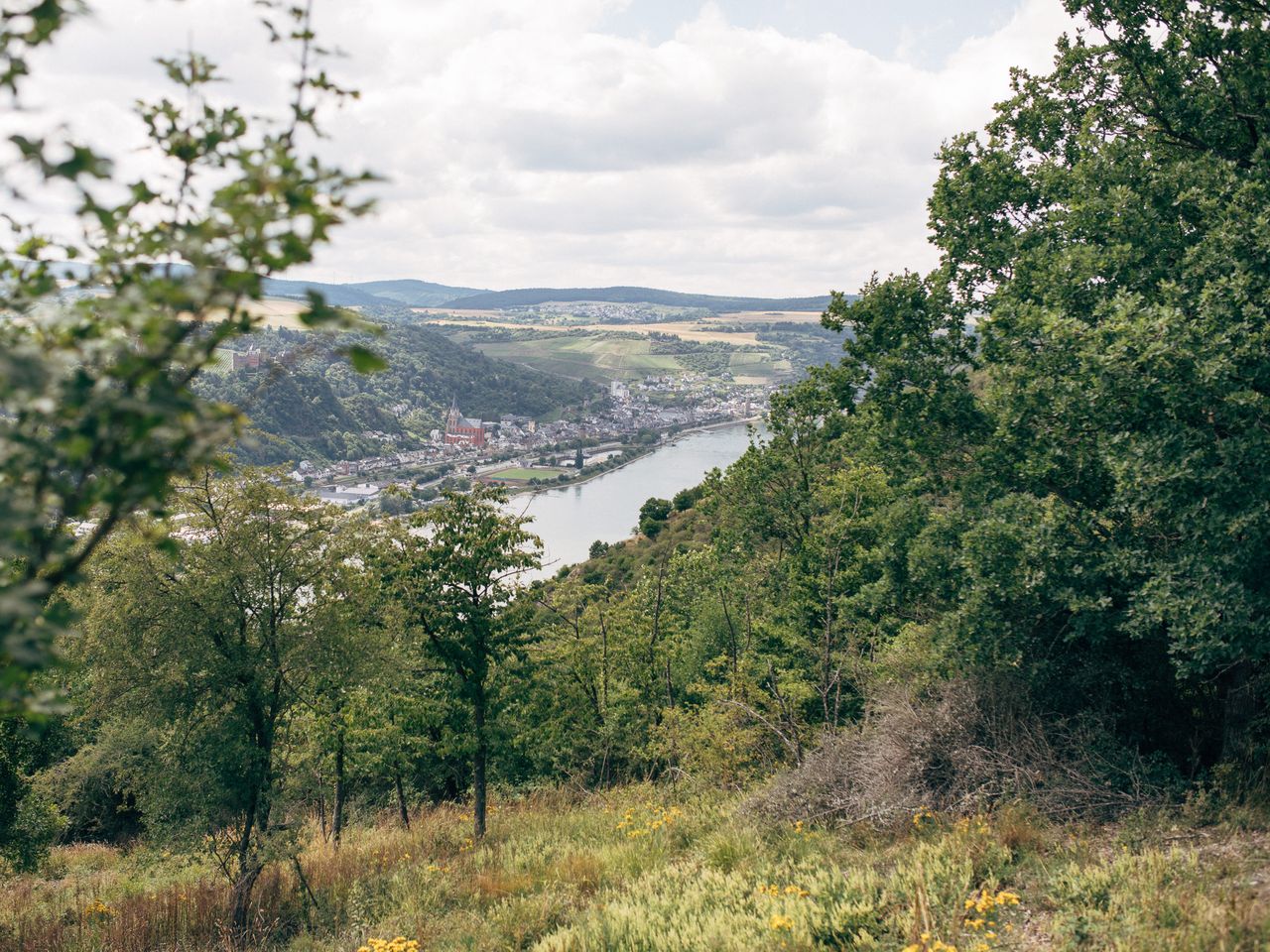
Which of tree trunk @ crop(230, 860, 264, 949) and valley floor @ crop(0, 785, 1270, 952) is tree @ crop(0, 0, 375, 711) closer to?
valley floor @ crop(0, 785, 1270, 952)

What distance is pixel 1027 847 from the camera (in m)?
6.27

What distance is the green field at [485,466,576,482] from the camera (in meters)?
89.1

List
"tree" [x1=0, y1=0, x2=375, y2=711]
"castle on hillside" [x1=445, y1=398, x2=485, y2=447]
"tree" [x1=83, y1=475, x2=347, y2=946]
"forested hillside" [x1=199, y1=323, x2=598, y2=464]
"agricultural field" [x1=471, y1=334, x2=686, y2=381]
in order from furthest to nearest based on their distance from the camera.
A: "agricultural field" [x1=471, y1=334, x2=686, y2=381] < "castle on hillside" [x1=445, y1=398, x2=485, y2=447] < "forested hillside" [x1=199, y1=323, x2=598, y2=464] < "tree" [x1=83, y1=475, x2=347, y2=946] < "tree" [x1=0, y1=0, x2=375, y2=711]

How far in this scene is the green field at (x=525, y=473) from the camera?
89119 mm

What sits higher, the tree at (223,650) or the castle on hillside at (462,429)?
the tree at (223,650)

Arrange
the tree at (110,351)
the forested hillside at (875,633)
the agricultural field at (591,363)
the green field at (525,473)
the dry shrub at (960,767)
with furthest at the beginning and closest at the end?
1. the agricultural field at (591,363)
2. the green field at (525,473)
3. the dry shrub at (960,767)
4. the forested hillside at (875,633)
5. the tree at (110,351)

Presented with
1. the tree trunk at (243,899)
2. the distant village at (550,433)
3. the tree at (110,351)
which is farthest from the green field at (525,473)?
the tree at (110,351)

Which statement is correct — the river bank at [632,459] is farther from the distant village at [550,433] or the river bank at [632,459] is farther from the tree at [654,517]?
the tree at [654,517]

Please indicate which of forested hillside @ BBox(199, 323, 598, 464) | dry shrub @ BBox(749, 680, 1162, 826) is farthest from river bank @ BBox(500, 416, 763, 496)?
dry shrub @ BBox(749, 680, 1162, 826)

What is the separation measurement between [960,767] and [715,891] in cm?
294

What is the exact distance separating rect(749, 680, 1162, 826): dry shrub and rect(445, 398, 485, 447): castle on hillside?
101 meters

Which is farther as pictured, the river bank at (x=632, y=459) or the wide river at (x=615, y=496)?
the river bank at (x=632, y=459)

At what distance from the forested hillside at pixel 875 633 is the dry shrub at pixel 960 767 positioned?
42mm

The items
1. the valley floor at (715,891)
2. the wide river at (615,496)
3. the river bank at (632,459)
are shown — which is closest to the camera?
the valley floor at (715,891)
